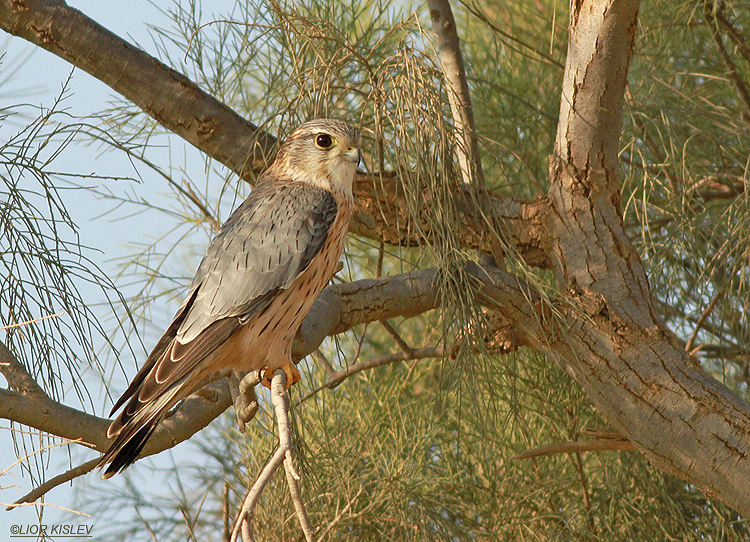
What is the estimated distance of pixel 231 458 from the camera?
158 inches

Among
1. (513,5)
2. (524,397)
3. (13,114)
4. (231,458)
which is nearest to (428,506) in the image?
(524,397)

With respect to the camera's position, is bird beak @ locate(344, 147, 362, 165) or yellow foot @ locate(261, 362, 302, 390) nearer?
yellow foot @ locate(261, 362, 302, 390)

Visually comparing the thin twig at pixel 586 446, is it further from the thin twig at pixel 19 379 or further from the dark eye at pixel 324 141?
the thin twig at pixel 19 379

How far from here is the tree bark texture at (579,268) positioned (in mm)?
2842

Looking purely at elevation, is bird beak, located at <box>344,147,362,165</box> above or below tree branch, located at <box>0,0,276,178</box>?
below

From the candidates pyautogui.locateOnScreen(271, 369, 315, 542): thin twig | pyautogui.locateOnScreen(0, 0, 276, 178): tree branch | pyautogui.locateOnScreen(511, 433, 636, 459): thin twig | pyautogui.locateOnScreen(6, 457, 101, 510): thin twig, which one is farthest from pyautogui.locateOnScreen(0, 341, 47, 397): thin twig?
pyautogui.locateOnScreen(511, 433, 636, 459): thin twig

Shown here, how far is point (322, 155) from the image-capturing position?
3.13 m

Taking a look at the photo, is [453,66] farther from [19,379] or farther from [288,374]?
[19,379]

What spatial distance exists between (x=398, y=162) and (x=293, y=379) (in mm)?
860

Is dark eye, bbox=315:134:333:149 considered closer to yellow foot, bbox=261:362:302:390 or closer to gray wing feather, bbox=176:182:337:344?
gray wing feather, bbox=176:182:337:344

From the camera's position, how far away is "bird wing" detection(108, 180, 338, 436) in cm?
268

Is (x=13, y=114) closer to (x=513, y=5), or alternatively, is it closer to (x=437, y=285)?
(x=437, y=285)

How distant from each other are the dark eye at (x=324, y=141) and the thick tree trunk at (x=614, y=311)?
2.81ft

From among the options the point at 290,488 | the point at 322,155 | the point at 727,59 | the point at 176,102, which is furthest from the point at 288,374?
the point at 727,59
